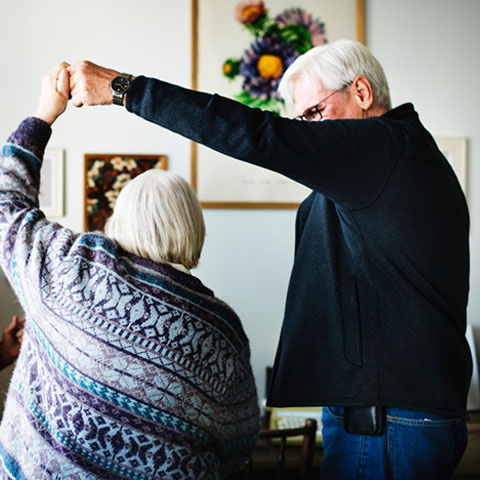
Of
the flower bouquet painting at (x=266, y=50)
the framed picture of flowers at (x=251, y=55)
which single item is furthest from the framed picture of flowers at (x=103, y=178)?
the flower bouquet painting at (x=266, y=50)

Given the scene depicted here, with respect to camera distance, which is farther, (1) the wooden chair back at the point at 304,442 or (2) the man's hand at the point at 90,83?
(1) the wooden chair back at the point at 304,442

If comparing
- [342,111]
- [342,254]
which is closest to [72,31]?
[342,111]

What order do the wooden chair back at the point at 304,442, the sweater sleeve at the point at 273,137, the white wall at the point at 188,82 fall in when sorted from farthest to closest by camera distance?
1. the white wall at the point at 188,82
2. the wooden chair back at the point at 304,442
3. the sweater sleeve at the point at 273,137

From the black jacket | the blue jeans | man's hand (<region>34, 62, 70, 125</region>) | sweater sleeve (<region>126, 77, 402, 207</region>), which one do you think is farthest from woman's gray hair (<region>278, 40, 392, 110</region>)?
the blue jeans

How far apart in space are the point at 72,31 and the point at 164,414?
1.82m

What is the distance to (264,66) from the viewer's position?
7.11 ft

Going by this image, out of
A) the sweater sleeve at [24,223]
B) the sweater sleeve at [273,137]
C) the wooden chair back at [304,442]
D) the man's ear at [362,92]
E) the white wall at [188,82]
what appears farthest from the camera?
the white wall at [188,82]

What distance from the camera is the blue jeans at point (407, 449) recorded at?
0.90 meters

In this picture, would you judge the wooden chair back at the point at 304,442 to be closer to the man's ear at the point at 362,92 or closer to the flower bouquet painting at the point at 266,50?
the man's ear at the point at 362,92

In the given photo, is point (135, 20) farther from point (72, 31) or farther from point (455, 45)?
point (455, 45)

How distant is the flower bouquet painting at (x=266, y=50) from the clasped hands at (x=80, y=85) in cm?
126

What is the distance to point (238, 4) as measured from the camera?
84.4 inches

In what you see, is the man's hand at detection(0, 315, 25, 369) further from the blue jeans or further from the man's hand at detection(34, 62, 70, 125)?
the blue jeans

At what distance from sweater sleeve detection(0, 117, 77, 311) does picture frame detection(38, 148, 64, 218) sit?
1150 mm
